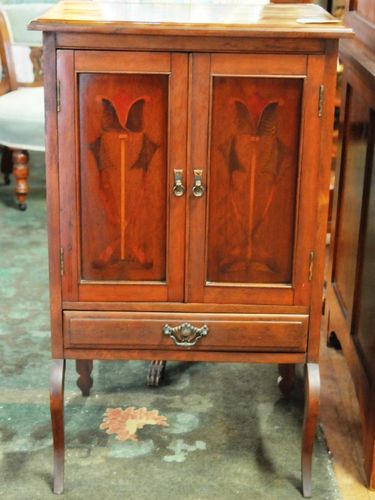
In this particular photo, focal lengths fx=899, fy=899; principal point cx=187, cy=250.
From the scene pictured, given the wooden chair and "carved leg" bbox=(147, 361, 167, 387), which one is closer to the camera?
"carved leg" bbox=(147, 361, 167, 387)

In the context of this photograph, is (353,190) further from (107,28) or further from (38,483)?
(38,483)

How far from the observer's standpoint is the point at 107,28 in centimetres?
180

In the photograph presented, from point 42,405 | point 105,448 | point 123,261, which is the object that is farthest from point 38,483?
point 123,261

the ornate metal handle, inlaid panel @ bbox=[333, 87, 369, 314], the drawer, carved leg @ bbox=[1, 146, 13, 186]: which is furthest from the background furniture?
carved leg @ bbox=[1, 146, 13, 186]

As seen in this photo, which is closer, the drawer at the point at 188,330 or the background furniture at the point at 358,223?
the drawer at the point at 188,330

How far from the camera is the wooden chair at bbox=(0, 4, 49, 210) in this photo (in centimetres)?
390

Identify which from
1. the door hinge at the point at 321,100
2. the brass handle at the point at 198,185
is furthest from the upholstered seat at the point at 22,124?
the door hinge at the point at 321,100

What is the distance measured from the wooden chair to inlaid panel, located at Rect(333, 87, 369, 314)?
1704 mm

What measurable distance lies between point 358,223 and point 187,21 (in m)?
0.78

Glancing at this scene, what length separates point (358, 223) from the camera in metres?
2.38

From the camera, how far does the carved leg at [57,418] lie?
6.77 feet

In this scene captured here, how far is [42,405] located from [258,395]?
1.98 ft

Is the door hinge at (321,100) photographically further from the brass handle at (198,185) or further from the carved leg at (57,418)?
the carved leg at (57,418)

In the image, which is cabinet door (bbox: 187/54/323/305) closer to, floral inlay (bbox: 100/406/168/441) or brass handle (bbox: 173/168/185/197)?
brass handle (bbox: 173/168/185/197)
